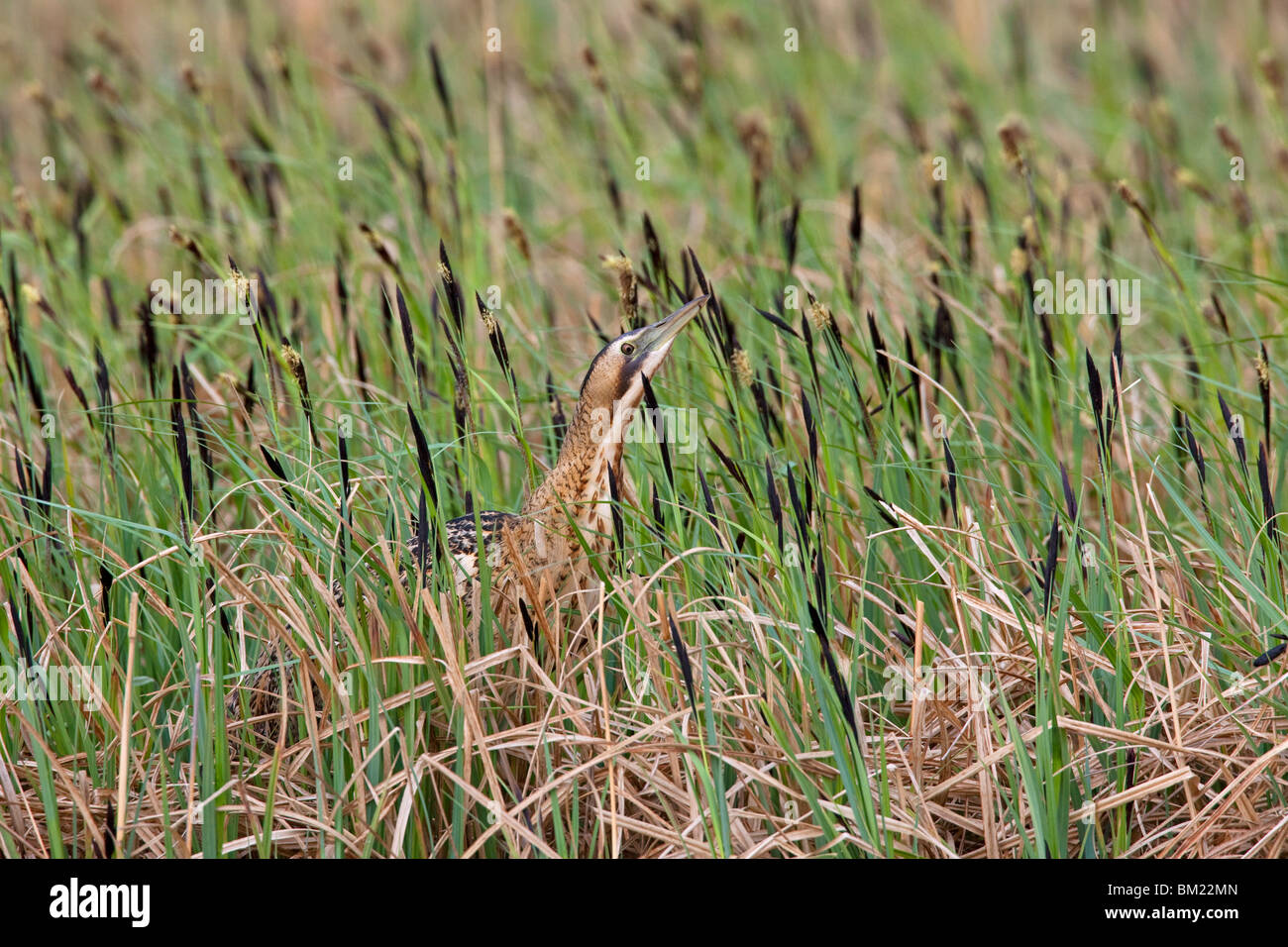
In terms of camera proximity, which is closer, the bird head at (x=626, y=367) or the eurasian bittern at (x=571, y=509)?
the eurasian bittern at (x=571, y=509)

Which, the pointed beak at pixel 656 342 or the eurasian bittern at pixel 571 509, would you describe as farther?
the pointed beak at pixel 656 342

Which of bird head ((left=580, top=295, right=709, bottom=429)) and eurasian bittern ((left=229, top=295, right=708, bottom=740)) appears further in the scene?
bird head ((left=580, top=295, right=709, bottom=429))

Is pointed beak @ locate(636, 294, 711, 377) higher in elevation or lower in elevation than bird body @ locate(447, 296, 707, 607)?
higher

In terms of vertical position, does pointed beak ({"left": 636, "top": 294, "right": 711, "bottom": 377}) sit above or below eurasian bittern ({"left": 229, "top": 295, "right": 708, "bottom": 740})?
above

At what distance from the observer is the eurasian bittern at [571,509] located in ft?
11.8

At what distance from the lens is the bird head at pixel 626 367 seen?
3.75 meters

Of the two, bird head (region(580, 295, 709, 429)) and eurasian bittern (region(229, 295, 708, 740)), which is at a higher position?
bird head (region(580, 295, 709, 429))

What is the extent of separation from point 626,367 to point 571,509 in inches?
16.4

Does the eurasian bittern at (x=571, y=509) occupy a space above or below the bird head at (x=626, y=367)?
below

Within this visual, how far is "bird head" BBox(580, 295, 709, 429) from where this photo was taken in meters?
3.75

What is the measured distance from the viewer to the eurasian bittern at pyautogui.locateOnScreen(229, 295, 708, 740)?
3.59 meters

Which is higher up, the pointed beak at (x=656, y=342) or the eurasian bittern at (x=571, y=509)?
the pointed beak at (x=656, y=342)

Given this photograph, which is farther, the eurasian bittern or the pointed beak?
the pointed beak
